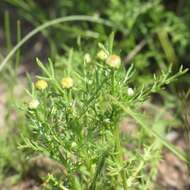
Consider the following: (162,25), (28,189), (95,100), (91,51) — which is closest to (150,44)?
(162,25)

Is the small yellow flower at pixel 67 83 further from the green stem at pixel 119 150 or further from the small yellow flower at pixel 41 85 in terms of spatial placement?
the green stem at pixel 119 150

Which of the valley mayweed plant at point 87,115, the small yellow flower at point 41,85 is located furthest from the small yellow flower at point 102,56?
the small yellow flower at point 41,85

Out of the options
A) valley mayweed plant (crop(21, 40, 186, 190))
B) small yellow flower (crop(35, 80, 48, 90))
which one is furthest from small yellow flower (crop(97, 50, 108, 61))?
small yellow flower (crop(35, 80, 48, 90))

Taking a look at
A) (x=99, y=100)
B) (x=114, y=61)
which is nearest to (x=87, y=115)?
(x=99, y=100)

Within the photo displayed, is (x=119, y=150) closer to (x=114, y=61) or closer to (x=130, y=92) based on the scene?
(x=130, y=92)

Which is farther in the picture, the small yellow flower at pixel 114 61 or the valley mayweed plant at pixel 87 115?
the valley mayweed plant at pixel 87 115

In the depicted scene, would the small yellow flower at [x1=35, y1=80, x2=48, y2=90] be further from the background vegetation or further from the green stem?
the green stem

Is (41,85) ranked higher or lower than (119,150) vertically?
higher

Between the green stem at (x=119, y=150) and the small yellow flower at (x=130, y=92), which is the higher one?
the small yellow flower at (x=130, y=92)
